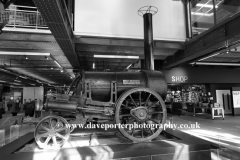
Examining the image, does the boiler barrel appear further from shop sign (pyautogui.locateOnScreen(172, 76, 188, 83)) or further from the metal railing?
shop sign (pyautogui.locateOnScreen(172, 76, 188, 83))

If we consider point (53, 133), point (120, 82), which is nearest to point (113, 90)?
point (120, 82)

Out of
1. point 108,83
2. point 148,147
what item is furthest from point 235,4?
point 148,147

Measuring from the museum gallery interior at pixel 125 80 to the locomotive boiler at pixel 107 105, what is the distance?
2cm

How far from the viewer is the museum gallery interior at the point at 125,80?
2.83 metres

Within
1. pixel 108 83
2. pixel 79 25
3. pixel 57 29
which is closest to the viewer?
pixel 108 83

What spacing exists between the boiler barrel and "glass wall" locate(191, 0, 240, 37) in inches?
160

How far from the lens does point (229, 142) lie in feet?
15.9

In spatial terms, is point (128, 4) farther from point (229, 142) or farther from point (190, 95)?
point (190, 95)

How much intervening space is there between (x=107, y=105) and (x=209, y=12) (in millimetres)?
6466

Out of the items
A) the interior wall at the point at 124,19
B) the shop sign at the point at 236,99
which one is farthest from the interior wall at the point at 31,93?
the shop sign at the point at 236,99

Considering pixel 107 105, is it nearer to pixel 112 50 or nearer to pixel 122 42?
pixel 122 42

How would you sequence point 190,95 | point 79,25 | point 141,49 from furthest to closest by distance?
point 190,95 < point 141,49 < point 79,25

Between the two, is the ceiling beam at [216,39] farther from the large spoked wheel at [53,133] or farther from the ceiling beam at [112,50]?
the large spoked wheel at [53,133]

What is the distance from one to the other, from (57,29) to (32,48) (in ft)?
11.9
